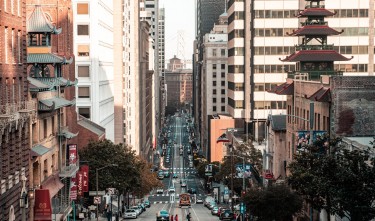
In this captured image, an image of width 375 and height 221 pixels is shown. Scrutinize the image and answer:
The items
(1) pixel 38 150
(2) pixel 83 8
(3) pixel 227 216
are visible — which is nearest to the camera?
(1) pixel 38 150

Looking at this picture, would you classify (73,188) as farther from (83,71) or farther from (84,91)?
(83,71)

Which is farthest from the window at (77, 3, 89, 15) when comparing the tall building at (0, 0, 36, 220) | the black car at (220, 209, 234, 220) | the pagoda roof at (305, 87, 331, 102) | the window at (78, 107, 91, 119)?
Result: the tall building at (0, 0, 36, 220)

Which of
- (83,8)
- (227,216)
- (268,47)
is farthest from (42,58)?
(268,47)

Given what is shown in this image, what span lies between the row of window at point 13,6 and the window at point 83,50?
6368 cm

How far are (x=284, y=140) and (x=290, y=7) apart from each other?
4946cm

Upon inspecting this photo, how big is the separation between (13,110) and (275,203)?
28445 millimetres

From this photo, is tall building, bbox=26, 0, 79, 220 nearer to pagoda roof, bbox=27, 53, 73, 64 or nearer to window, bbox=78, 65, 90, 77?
pagoda roof, bbox=27, 53, 73, 64

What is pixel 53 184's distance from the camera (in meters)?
68.0

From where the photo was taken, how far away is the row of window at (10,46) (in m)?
44.8

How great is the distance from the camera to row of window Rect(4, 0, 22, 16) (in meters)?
45.6

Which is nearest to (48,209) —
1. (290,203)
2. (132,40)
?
(290,203)

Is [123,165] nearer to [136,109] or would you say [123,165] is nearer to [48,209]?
[48,209]

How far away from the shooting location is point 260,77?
457 feet

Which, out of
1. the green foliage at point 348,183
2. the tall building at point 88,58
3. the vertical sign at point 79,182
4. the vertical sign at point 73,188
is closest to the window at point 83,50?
the tall building at point 88,58
